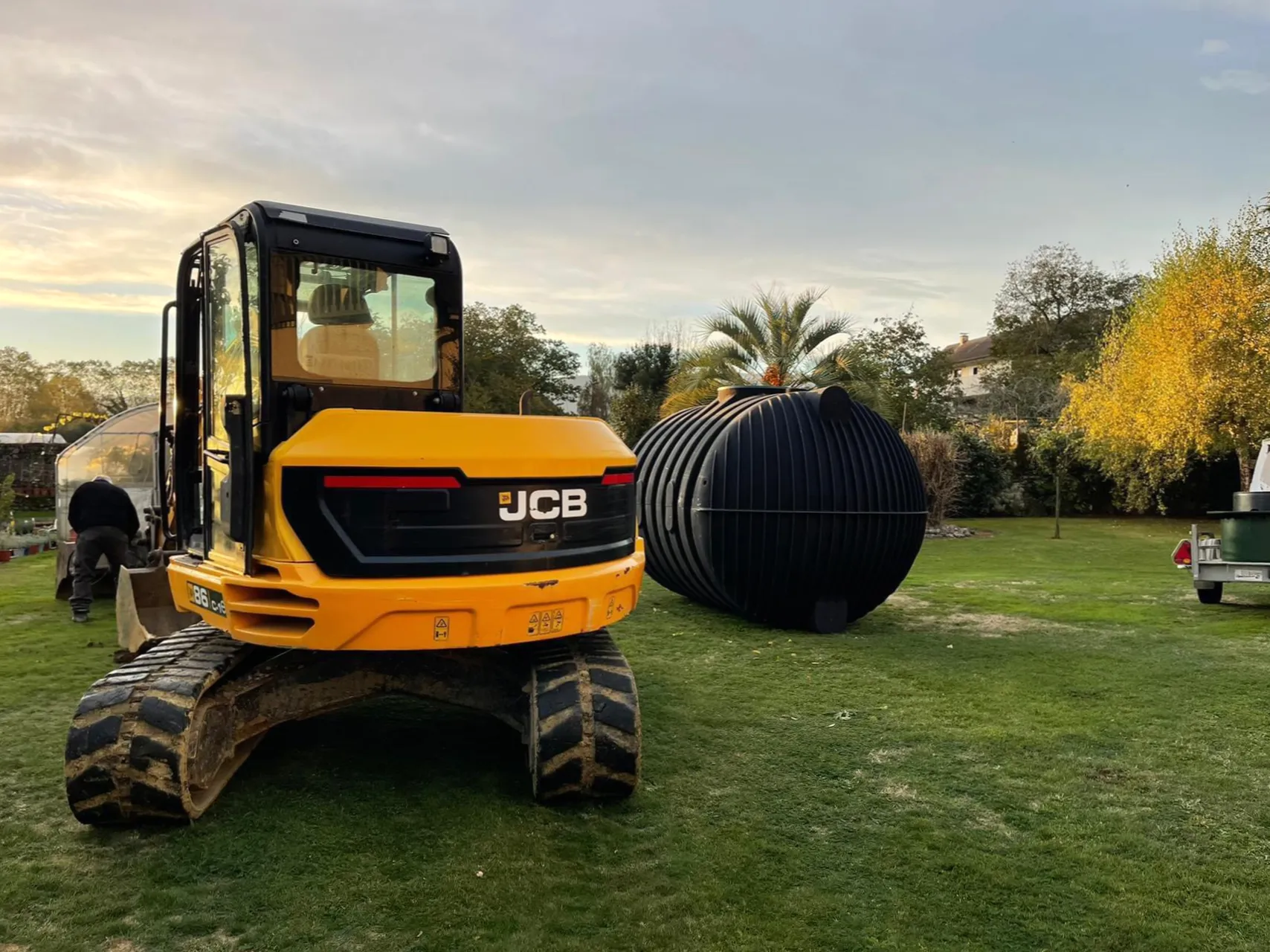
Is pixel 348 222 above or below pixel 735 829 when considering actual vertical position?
above

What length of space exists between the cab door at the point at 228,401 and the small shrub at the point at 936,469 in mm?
20454

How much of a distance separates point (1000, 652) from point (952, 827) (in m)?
4.27

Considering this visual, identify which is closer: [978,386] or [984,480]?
[984,480]

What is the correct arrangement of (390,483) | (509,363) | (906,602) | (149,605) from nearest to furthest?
(390,483) → (149,605) → (906,602) → (509,363)

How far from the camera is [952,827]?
14.5 ft

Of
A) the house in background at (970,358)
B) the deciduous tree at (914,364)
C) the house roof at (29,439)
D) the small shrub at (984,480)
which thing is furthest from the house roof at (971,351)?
the house roof at (29,439)

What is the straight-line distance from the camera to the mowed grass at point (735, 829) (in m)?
3.49

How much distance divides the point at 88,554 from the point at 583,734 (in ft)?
23.6

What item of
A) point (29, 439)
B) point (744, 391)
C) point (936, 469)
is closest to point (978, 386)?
point (936, 469)

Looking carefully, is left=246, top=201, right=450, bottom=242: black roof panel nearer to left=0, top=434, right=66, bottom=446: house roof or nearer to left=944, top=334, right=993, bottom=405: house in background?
left=0, top=434, right=66, bottom=446: house roof

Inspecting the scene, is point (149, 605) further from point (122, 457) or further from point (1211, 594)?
point (1211, 594)

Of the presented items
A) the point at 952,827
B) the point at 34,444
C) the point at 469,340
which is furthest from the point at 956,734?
the point at 469,340

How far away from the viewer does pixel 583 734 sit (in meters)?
4.44

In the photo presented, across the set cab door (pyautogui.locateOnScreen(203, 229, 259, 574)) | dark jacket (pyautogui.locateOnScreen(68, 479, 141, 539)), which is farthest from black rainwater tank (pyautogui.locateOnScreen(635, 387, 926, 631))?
dark jacket (pyautogui.locateOnScreen(68, 479, 141, 539))
